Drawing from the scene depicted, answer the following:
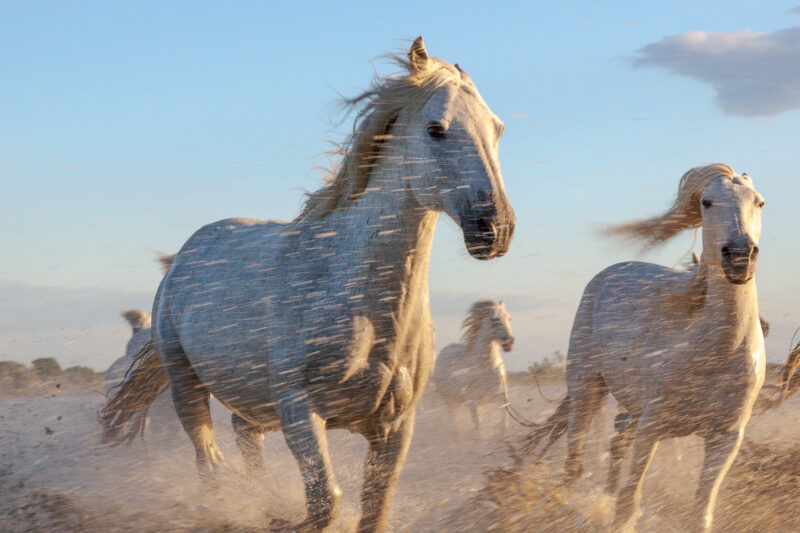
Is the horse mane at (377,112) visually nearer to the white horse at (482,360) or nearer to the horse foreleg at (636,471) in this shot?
the horse foreleg at (636,471)

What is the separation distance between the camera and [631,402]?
4.73m

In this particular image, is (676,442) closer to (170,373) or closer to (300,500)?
(300,500)

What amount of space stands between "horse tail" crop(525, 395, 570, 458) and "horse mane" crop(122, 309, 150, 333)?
4960 millimetres

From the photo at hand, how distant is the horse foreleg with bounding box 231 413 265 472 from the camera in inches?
184

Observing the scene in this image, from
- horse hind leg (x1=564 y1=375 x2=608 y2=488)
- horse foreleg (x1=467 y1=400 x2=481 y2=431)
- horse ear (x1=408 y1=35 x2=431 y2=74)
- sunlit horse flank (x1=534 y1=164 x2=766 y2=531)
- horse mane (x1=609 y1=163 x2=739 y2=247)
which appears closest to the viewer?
horse ear (x1=408 y1=35 x2=431 y2=74)

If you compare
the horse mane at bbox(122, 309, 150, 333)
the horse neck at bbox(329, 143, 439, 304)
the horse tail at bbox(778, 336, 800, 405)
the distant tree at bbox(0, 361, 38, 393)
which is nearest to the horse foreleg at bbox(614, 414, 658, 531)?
the horse tail at bbox(778, 336, 800, 405)

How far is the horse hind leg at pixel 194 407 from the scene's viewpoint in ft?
14.7

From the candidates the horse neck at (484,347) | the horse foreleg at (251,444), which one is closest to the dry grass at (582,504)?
the horse foreleg at (251,444)

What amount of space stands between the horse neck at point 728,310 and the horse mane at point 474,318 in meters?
5.15

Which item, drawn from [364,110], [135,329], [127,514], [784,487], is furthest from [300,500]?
[135,329]

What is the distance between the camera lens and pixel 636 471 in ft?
14.0

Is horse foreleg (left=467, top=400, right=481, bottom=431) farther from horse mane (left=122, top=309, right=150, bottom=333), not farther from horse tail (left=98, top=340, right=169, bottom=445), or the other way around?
horse tail (left=98, top=340, right=169, bottom=445)

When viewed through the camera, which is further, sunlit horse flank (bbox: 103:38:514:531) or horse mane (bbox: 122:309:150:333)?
horse mane (bbox: 122:309:150:333)

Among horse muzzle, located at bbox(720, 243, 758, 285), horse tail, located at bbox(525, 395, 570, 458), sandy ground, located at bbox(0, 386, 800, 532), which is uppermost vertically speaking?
horse muzzle, located at bbox(720, 243, 758, 285)
